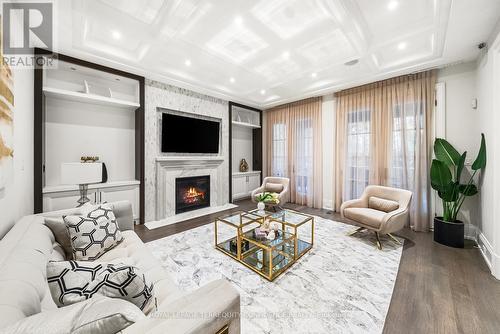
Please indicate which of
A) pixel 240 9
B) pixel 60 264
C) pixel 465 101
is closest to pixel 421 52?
pixel 465 101

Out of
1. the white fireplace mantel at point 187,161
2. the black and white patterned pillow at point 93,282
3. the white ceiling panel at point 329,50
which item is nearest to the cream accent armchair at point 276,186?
the white fireplace mantel at point 187,161

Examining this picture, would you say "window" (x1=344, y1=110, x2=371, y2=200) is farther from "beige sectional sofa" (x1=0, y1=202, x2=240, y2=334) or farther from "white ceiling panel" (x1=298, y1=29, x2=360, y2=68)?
"beige sectional sofa" (x1=0, y1=202, x2=240, y2=334)

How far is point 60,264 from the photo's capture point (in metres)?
A: 0.82

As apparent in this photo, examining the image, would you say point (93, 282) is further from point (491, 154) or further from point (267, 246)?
point (491, 154)

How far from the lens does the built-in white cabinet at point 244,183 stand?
5207mm

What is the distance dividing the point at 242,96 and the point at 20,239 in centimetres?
424

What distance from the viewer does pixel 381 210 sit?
3014 millimetres

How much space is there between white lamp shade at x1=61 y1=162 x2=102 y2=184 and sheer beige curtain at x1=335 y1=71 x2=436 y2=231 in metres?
4.22

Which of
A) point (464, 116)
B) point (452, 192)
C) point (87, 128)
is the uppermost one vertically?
point (464, 116)

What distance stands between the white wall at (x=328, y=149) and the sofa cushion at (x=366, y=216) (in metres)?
1.36

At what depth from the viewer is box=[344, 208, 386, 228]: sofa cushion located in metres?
2.60

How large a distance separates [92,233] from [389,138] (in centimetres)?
437

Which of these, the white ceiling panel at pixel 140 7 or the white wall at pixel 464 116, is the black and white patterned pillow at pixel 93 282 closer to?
the white ceiling panel at pixel 140 7

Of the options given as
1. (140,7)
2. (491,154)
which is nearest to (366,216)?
(491,154)
